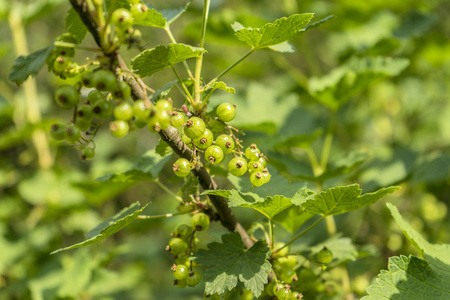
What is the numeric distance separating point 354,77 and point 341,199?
42.1 inches

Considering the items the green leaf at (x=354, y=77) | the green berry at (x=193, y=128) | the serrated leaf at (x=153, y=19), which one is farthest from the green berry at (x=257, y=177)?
the green leaf at (x=354, y=77)

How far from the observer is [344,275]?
181 centimetres

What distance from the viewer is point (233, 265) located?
120 centimetres

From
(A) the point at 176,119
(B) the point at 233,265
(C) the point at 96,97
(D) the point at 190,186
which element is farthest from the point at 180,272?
(C) the point at 96,97

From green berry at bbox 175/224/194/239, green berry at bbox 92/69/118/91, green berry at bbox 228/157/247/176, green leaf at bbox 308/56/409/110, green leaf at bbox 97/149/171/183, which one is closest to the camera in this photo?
green berry at bbox 92/69/118/91

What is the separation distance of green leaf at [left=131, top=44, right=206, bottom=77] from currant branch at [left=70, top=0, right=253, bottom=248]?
0.09 m

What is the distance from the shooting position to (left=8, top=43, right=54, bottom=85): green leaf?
998 millimetres

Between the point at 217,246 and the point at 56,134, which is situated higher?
the point at 56,134

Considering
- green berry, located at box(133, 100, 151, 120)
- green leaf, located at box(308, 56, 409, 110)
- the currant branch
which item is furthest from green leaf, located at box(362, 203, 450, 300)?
green leaf, located at box(308, 56, 409, 110)

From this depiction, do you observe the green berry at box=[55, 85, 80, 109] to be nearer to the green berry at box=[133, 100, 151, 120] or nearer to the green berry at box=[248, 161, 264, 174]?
the green berry at box=[133, 100, 151, 120]

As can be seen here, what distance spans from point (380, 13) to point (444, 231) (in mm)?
1753

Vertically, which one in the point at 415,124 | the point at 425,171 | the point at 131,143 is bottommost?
the point at 131,143

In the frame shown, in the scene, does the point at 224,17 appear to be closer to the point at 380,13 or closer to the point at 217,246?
the point at 380,13

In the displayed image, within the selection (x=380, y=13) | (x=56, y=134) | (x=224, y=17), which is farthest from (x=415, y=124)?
(x=56, y=134)
